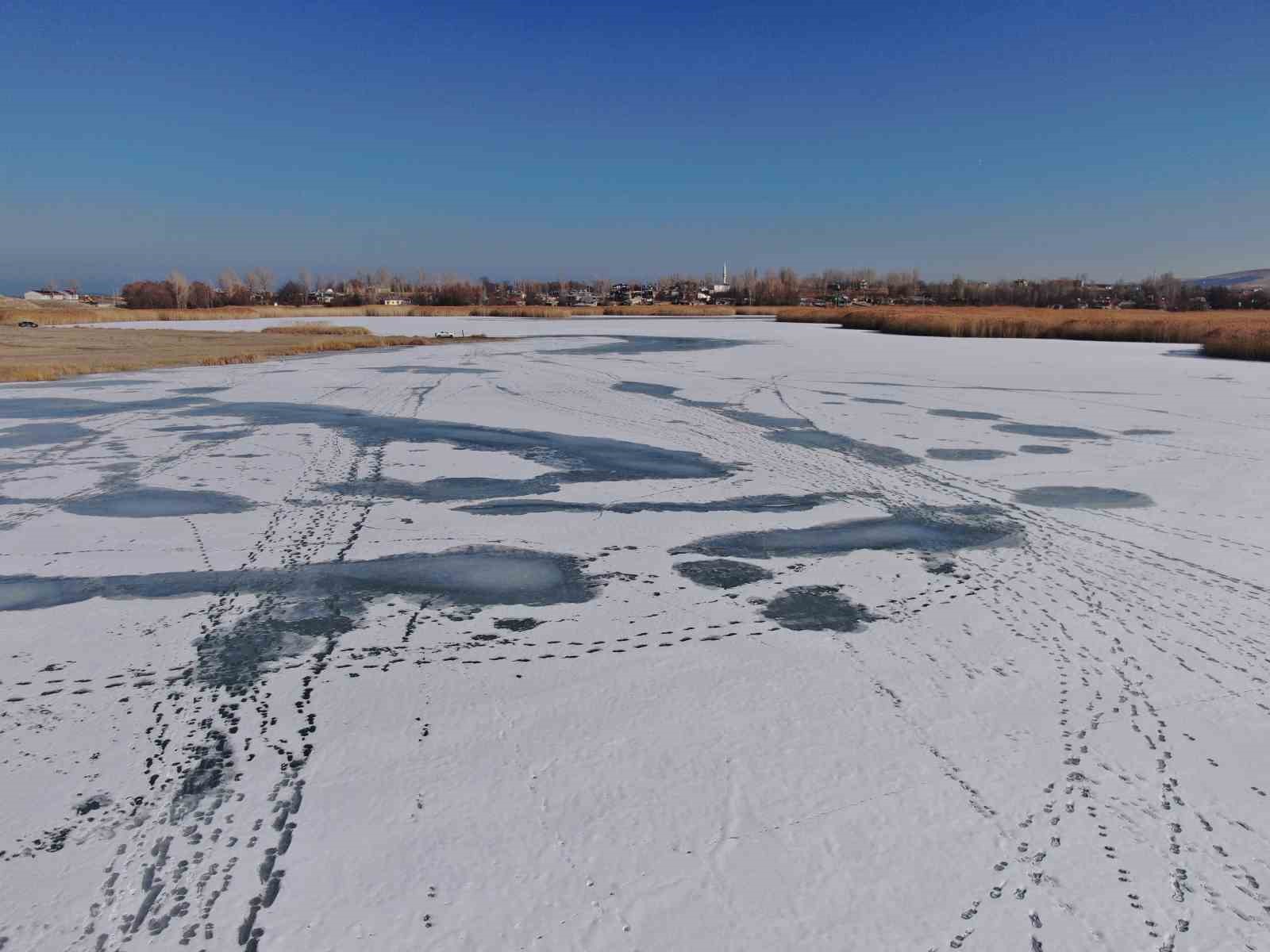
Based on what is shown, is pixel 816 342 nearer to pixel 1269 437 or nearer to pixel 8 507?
pixel 1269 437

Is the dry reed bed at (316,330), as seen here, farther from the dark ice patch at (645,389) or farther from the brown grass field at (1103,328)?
the brown grass field at (1103,328)

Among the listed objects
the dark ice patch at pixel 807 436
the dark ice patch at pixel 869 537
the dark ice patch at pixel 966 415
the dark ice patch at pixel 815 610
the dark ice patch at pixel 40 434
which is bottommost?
the dark ice patch at pixel 40 434

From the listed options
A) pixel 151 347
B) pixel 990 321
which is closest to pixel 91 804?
pixel 151 347

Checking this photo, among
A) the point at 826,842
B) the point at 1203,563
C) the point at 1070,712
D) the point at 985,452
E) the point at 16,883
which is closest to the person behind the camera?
the point at 16,883

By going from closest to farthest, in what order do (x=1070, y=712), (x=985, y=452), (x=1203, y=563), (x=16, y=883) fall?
(x=16, y=883), (x=1070, y=712), (x=1203, y=563), (x=985, y=452)

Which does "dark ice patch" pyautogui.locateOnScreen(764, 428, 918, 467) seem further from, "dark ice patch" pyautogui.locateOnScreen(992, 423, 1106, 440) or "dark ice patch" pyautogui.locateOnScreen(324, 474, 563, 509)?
"dark ice patch" pyautogui.locateOnScreen(324, 474, 563, 509)

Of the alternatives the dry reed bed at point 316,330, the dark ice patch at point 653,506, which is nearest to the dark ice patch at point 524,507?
the dark ice patch at point 653,506

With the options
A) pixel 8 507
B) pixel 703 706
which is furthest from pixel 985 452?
pixel 8 507
